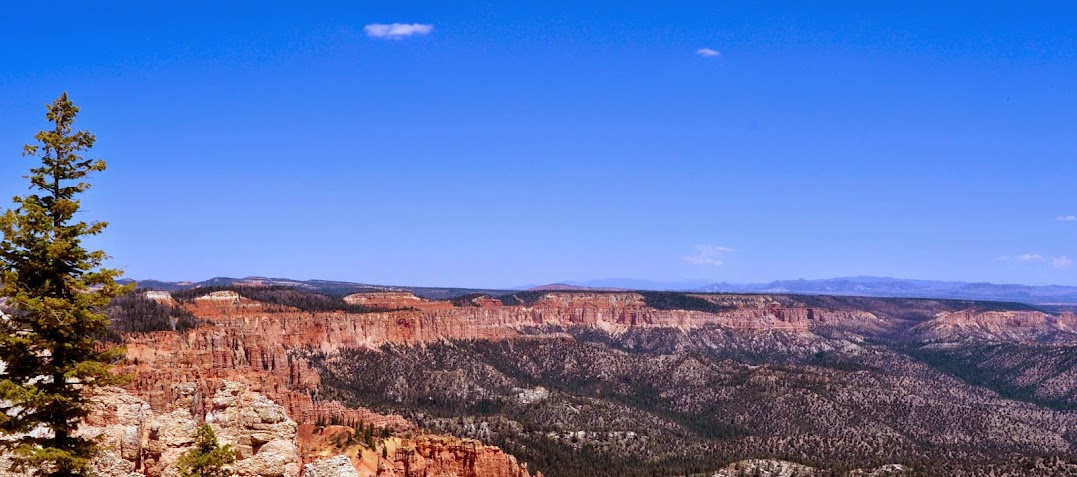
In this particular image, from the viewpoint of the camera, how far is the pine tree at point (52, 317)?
87.3 feet

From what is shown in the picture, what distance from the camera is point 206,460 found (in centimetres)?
2806

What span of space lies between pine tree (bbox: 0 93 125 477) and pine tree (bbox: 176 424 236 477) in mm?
2732

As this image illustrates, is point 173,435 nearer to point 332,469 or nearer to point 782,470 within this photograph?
point 332,469

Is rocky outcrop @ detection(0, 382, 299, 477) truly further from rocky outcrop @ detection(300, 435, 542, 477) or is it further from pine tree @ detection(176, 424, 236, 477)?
rocky outcrop @ detection(300, 435, 542, 477)

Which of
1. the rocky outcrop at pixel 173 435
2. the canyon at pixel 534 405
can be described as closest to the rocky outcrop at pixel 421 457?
the canyon at pixel 534 405

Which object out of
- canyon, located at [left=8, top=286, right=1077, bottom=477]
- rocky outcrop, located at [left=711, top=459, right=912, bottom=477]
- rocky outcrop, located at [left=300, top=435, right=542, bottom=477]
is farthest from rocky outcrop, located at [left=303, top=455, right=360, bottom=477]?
rocky outcrop, located at [left=711, top=459, right=912, bottom=477]

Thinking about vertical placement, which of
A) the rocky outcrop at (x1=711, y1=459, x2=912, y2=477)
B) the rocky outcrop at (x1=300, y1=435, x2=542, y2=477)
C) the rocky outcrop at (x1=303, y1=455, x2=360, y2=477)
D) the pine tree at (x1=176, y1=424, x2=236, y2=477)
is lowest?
the rocky outcrop at (x1=711, y1=459, x2=912, y2=477)

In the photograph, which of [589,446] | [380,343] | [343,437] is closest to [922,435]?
[589,446]

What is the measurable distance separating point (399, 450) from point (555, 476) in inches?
1366

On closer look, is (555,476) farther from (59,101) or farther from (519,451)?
(59,101)

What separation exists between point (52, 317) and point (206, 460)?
596 cm

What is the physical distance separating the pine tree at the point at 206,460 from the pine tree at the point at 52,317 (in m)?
2.73

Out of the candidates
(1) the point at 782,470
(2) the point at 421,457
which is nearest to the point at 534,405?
(1) the point at 782,470

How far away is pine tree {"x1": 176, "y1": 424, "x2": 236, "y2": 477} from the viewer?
28031 millimetres
